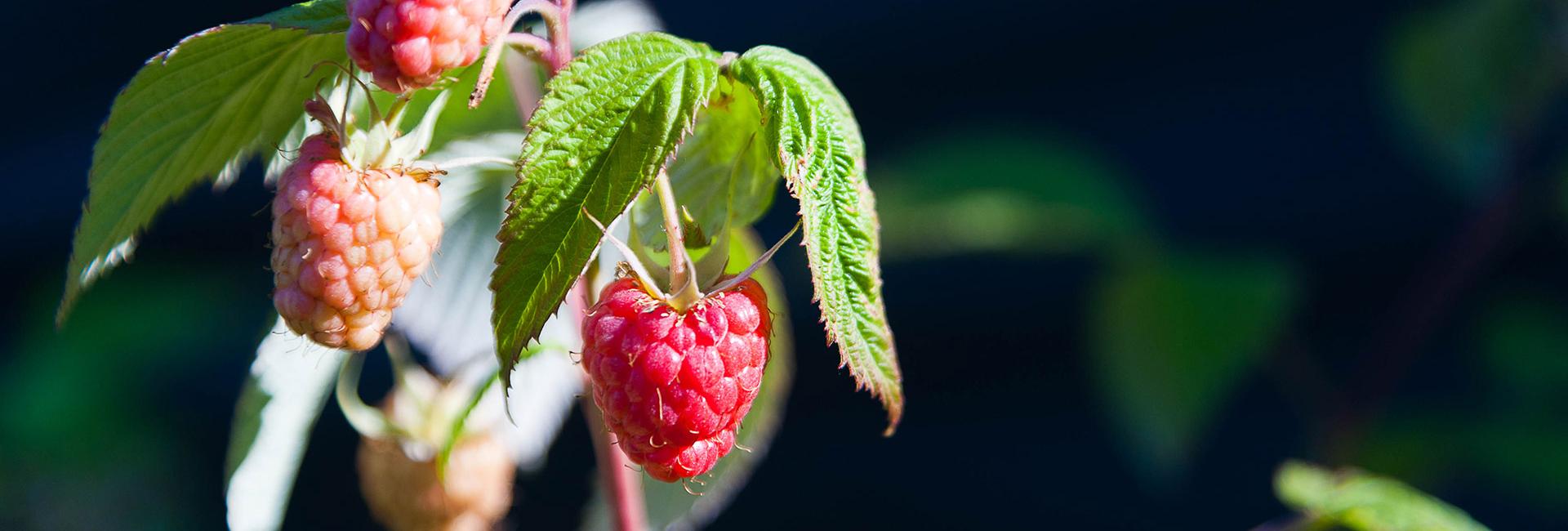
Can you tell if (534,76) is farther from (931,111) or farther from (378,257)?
(931,111)

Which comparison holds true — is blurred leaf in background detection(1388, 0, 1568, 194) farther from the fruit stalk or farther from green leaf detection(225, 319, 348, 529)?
green leaf detection(225, 319, 348, 529)

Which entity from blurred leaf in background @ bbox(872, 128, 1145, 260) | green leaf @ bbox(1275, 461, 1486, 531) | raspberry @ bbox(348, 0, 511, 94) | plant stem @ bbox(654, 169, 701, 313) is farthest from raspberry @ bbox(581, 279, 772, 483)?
blurred leaf in background @ bbox(872, 128, 1145, 260)

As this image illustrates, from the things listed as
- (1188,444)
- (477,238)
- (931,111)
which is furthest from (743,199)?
(931,111)

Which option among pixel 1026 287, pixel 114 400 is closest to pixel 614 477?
pixel 1026 287

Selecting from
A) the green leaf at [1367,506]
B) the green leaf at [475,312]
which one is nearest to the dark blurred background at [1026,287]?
the green leaf at [1367,506]

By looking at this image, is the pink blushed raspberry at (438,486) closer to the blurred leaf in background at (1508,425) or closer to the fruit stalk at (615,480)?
the fruit stalk at (615,480)

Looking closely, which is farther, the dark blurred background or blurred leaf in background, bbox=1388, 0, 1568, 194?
the dark blurred background

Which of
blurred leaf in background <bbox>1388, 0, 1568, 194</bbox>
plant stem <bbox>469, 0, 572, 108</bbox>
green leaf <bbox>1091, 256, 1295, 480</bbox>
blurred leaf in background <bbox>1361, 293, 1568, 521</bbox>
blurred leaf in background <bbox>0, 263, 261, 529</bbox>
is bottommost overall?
blurred leaf in background <bbox>0, 263, 261, 529</bbox>

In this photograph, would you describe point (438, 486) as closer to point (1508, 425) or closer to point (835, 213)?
point (835, 213)
